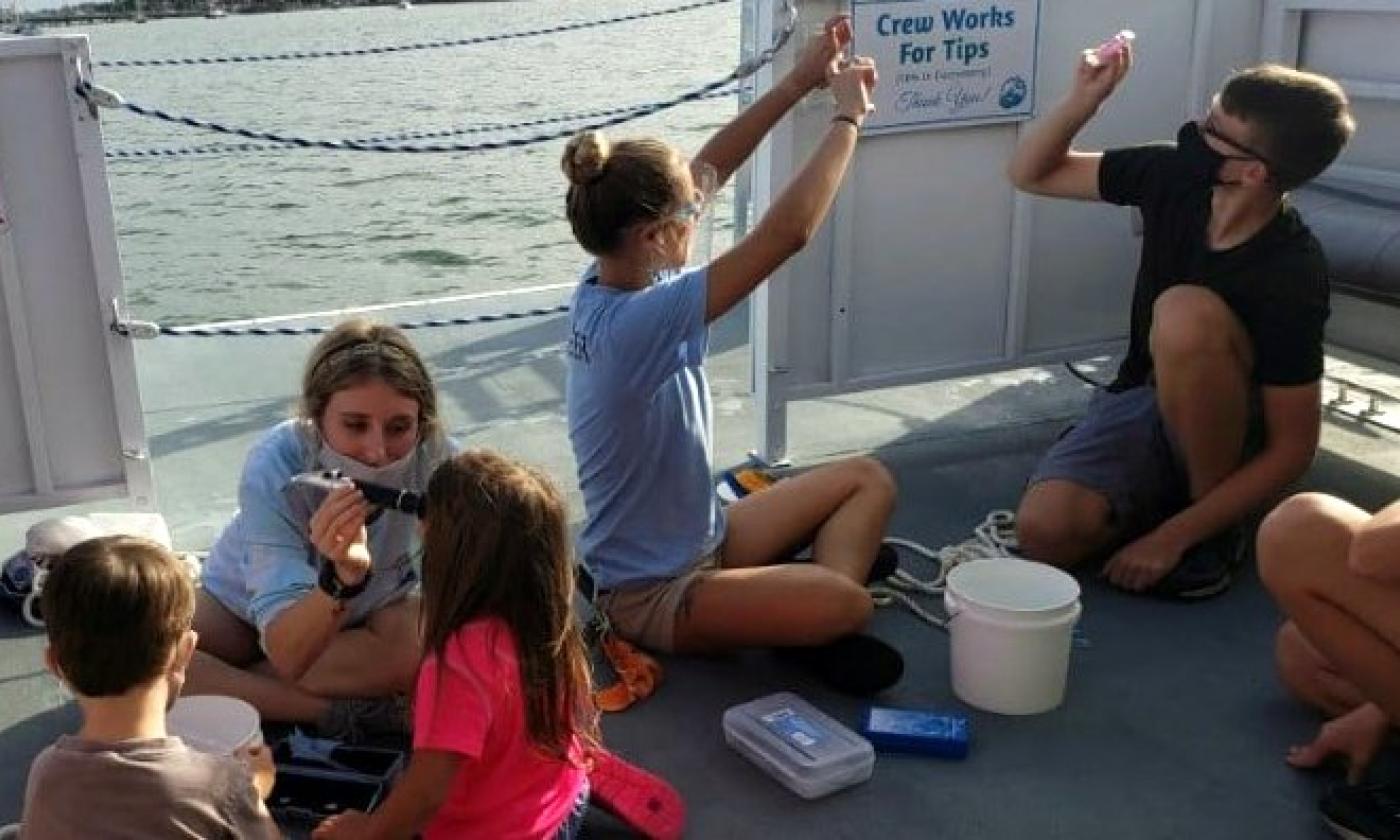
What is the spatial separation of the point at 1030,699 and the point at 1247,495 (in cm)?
81

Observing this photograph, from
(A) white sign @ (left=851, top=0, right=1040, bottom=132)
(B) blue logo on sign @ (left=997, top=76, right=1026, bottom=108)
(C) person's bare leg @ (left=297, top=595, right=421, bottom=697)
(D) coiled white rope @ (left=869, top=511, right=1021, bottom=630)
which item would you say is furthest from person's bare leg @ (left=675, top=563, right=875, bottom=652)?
(B) blue logo on sign @ (left=997, top=76, right=1026, bottom=108)

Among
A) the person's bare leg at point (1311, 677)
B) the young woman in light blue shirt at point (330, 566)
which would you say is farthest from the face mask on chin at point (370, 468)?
the person's bare leg at point (1311, 677)

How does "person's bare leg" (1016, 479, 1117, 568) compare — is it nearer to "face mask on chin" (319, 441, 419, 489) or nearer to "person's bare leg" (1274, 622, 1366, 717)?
"person's bare leg" (1274, 622, 1366, 717)

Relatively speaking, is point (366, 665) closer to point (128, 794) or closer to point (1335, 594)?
point (128, 794)

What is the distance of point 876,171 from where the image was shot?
12.6 ft

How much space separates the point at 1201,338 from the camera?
3.08 meters

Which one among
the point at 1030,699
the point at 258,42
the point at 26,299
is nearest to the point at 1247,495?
the point at 1030,699

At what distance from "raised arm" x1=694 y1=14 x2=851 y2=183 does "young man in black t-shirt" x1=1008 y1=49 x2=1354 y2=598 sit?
2.05ft

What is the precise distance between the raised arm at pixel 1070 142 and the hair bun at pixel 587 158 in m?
1.25

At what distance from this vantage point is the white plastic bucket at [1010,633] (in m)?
2.64

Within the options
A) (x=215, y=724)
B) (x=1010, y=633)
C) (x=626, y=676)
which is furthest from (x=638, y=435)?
(x=215, y=724)

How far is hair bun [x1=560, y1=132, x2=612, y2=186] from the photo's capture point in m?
2.49

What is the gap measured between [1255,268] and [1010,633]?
105 cm

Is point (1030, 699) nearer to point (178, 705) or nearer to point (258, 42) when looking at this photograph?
point (178, 705)
